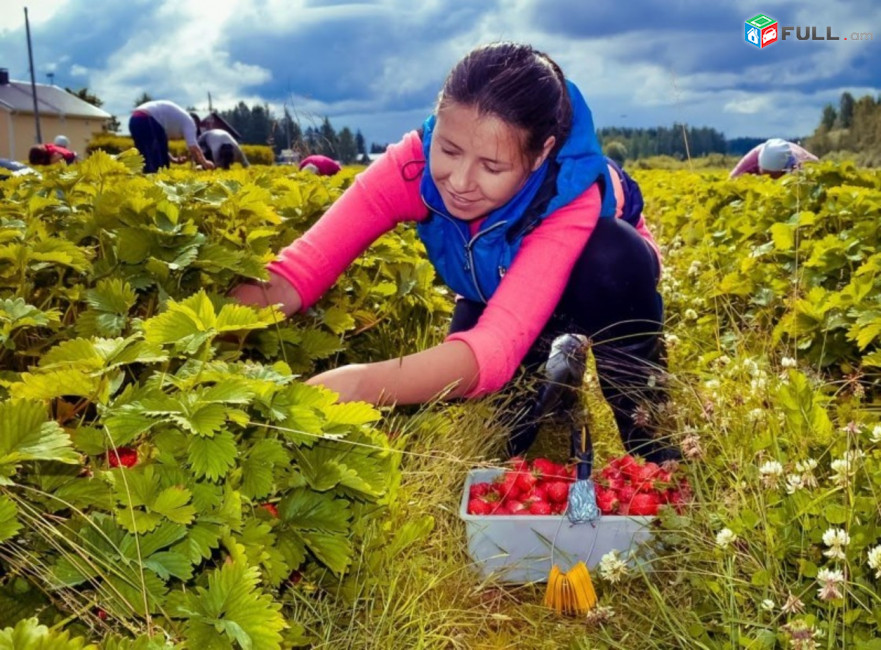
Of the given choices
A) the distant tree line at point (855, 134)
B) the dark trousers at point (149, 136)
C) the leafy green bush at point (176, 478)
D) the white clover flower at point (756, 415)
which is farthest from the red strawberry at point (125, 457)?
the distant tree line at point (855, 134)

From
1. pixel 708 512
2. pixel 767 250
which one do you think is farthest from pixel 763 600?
pixel 767 250

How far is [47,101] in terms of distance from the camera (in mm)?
57406

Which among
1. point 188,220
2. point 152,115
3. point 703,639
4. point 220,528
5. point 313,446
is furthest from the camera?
point 152,115

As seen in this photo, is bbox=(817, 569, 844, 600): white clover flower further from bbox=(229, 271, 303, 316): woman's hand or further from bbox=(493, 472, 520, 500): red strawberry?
bbox=(229, 271, 303, 316): woman's hand

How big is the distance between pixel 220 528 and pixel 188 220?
1277 mm

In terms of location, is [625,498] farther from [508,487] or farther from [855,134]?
[855,134]

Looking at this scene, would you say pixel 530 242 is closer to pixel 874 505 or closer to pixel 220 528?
pixel 874 505

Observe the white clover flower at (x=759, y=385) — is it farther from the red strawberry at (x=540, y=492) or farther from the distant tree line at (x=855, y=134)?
the distant tree line at (x=855, y=134)

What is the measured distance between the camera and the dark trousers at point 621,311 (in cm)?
285

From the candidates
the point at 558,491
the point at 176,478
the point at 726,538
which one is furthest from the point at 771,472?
the point at 176,478

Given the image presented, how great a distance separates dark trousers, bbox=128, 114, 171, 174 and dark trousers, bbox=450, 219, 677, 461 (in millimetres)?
8998

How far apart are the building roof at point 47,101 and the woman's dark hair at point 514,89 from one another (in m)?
55.7

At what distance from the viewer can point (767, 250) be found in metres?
4.49

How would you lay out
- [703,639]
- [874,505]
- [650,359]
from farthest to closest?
[650,359] → [703,639] → [874,505]
